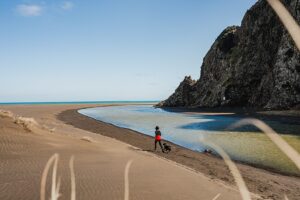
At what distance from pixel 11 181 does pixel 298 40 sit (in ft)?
35.0

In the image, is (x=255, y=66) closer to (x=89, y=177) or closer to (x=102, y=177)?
(x=102, y=177)

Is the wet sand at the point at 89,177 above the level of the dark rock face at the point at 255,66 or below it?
below

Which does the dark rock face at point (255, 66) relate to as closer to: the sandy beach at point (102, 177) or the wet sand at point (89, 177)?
the sandy beach at point (102, 177)

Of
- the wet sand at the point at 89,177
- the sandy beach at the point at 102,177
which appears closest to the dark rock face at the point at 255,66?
the sandy beach at the point at 102,177

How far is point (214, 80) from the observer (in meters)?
137

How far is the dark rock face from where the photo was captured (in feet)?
296

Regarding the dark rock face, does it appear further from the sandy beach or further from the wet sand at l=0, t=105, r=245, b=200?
the wet sand at l=0, t=105, r=245, b=200

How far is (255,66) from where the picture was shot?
11175 centimetres

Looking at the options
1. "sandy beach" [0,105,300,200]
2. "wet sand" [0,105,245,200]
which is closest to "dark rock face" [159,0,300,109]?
"sandy beach" [0,105,300,200]

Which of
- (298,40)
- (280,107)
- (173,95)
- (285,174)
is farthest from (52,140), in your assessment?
(173,95)

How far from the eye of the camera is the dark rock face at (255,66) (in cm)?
9012

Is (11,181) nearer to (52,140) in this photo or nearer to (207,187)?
(207,187)

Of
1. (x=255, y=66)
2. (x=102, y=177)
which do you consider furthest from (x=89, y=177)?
(x=255, y=66)

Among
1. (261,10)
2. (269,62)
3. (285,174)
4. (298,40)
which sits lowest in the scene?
(285,174)
